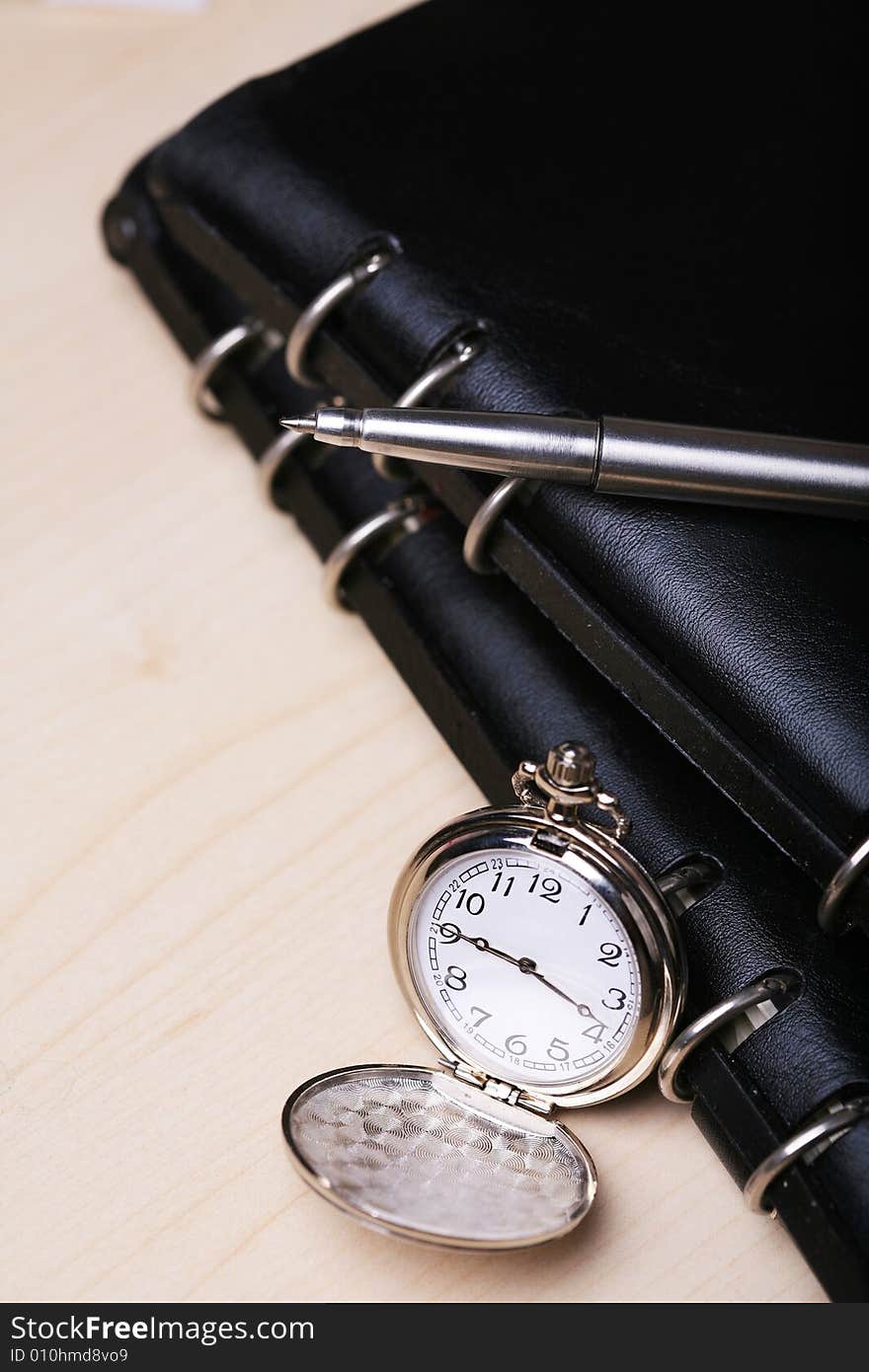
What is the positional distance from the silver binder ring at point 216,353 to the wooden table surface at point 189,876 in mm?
38

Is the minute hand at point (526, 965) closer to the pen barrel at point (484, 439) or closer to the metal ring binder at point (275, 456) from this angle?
the pen barrel at point (484, 439)

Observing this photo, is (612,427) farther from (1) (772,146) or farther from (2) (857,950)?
(1) (772,146)

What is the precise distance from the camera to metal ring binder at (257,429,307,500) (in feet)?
2.58

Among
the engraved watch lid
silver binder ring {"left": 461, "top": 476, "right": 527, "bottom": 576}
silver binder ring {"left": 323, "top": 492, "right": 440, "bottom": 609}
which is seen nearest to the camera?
the engraved watch lid

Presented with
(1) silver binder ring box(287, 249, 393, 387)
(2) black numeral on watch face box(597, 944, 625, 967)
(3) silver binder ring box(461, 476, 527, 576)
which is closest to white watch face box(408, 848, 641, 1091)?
(2) black numeral on watch face box(597, 944, 625, 967)

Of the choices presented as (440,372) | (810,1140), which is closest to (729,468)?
(440,372)

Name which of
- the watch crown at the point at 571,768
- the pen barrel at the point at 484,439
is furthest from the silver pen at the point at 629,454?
the watch crown at the point at 571,768

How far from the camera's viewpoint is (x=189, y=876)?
658 mm

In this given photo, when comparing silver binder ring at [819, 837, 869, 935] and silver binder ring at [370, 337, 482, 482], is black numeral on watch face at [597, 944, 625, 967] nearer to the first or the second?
silver binder ring at [819, 837, 869, 935]

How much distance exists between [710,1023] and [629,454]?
0.72ft

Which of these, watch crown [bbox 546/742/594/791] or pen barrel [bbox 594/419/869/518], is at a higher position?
pen barrel [bbox 594/419/869/518]

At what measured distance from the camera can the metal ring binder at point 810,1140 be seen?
0.51m

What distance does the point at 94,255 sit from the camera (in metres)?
0.99

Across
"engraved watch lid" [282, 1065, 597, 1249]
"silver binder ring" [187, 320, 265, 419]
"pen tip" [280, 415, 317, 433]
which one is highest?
"pen tip" [280, 415, 317, 433]
